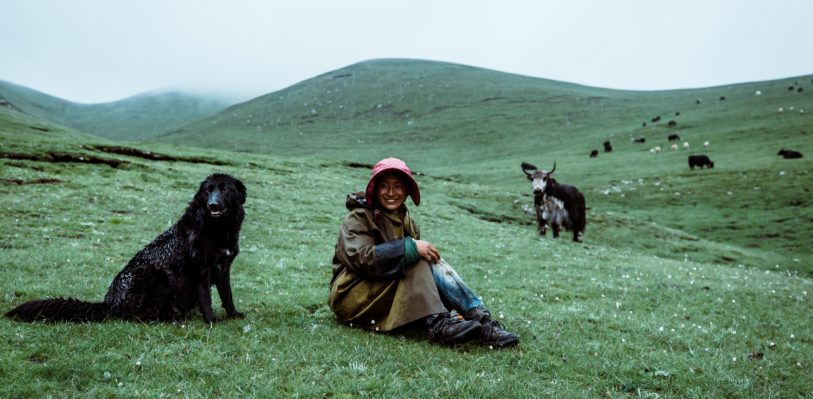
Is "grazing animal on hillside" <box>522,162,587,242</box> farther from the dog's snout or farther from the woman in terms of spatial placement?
the dog's snout

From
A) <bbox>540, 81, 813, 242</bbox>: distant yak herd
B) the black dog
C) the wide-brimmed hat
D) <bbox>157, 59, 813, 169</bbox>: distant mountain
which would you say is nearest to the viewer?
the black dog

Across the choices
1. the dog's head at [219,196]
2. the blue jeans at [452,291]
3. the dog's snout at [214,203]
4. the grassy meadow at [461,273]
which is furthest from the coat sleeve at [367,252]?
the dog's snout at [214,203]

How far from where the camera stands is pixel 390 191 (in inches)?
306

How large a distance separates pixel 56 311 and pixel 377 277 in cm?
476

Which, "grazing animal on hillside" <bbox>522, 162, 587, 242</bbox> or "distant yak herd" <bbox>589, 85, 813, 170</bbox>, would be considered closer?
"grazing animal on hillside" <bbox>522, 162, 587, 242</bbox>

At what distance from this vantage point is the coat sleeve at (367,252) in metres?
7.02

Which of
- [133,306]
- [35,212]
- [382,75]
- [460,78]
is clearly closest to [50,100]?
[382,75]

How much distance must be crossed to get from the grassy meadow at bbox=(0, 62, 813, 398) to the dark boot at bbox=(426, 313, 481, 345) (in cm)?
19

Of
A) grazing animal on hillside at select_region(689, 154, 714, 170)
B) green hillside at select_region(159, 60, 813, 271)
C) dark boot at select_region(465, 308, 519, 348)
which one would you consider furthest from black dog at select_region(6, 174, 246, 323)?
grazing animal on hillside at select_region(689, 154, 714, 170)

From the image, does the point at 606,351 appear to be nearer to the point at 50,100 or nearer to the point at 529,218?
the point at 529,218

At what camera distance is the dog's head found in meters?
6.96

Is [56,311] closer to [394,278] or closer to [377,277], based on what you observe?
[377,277]

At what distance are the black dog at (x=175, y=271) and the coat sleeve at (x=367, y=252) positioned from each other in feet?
5.96

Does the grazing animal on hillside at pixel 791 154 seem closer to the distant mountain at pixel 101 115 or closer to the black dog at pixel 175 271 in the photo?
the black dog at pixel 175 271
